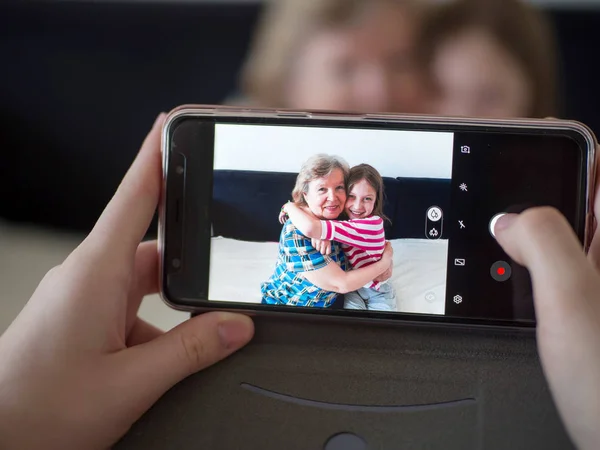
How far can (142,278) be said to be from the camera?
374 millimetres

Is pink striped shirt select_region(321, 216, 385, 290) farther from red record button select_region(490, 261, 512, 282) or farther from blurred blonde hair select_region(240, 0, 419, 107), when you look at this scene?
blurred blonde hair select_region(240, 0, 419, 107)

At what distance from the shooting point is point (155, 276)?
383 millimetres

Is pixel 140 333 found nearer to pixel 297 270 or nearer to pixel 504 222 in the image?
pixel 297 270

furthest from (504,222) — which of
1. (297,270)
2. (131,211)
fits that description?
(131,211)

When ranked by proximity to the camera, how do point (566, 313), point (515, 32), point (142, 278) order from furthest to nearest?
point (515, 32) → point (142, 278) → point (566, 313)

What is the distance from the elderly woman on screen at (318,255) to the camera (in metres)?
0.34

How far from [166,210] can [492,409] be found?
24 centimetres

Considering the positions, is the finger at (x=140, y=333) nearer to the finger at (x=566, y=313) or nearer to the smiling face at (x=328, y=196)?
the smiling face at (x=328, y=196)

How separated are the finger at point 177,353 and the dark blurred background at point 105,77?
48 cm

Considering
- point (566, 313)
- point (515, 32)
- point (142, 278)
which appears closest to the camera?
point (566, 313)

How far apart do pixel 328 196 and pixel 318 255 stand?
38 mm

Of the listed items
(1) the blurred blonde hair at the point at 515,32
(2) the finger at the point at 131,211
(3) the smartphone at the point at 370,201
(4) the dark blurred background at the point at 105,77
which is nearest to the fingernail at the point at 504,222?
(3) the smartphone at the point at 370,201

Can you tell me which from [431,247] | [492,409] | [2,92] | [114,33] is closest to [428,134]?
[431,247]

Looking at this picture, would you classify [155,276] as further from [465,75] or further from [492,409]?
[465,75]
